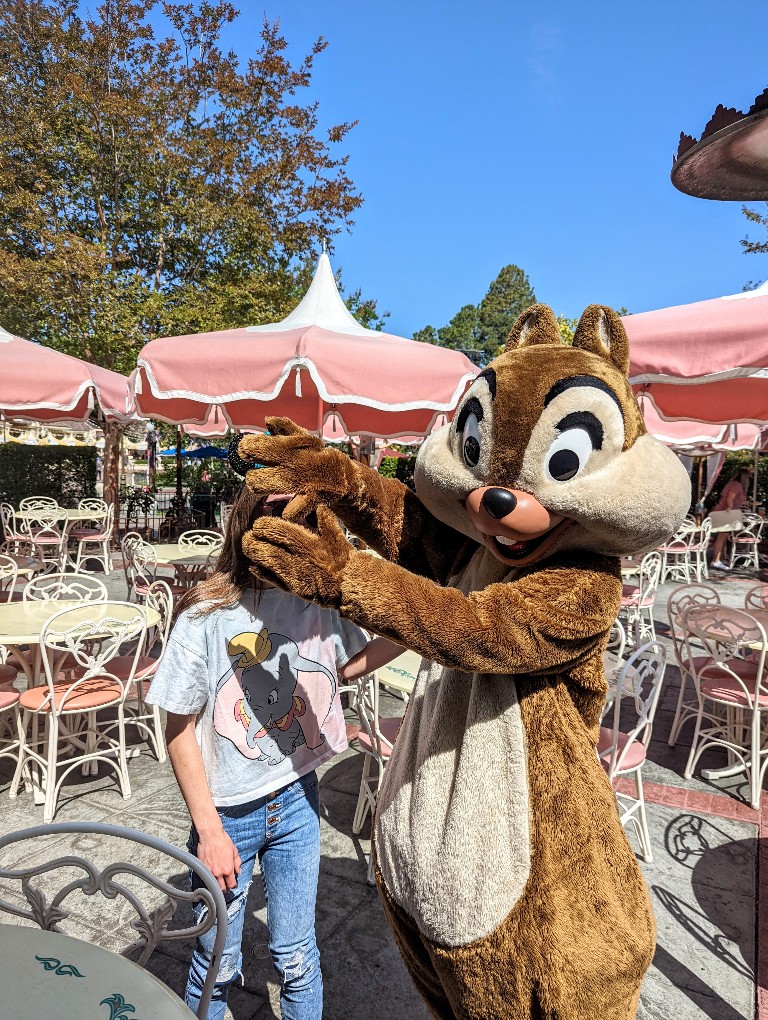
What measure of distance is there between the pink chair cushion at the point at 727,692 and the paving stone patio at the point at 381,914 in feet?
1.82

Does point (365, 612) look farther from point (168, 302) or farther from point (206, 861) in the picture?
point (168, 302)

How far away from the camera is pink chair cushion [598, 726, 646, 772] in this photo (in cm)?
292

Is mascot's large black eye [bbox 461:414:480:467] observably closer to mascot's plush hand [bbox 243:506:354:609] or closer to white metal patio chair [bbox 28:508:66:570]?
mascot's plush hand [bbox 243:506:354:609]

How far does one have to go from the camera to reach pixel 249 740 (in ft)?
5.20

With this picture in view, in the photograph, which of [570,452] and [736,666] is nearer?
[570,452]

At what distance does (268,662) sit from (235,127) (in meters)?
15.0

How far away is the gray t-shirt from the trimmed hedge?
15337 mm

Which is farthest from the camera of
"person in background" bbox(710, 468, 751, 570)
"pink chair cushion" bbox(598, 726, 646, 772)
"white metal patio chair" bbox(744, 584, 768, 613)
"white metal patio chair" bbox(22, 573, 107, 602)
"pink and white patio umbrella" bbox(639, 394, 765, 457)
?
"person in background" bbox(710, 468, 751, 570)

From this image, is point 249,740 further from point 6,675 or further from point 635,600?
point 635,600

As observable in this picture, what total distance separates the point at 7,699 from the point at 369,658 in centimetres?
279

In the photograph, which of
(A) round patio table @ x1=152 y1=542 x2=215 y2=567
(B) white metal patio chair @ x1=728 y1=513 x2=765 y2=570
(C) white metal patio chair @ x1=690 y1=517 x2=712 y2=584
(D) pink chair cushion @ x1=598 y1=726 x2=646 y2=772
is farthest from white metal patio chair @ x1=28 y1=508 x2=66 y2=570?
(B) white metal patio chair @ x1=728 y1=513 x2=765 y2=570

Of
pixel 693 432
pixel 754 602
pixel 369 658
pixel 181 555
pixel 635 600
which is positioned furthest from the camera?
pixel 693 432

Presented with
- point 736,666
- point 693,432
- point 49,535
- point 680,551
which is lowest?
point 49,535

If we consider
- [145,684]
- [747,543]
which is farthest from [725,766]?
[747,543]
